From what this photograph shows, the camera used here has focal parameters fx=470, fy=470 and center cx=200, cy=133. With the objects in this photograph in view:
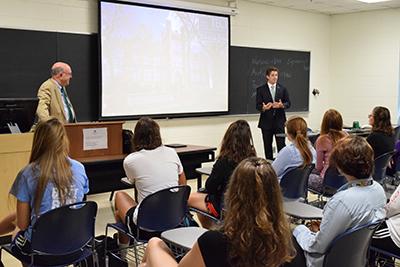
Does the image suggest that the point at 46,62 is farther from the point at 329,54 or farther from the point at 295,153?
the point at 329,54

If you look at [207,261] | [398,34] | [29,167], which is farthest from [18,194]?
[398,34]

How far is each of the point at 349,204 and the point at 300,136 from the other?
4.99 feet

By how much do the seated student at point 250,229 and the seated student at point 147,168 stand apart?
1.40 m

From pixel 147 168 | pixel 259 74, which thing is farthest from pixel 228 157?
pixel 259 74

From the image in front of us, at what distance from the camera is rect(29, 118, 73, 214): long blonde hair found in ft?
7.88

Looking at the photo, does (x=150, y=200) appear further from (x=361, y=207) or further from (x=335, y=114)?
(x=335, y=114)

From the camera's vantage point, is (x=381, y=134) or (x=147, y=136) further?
(x=381, y=134)

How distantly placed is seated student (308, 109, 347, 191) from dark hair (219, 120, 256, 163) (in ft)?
4.05

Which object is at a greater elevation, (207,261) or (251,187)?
(251,187)

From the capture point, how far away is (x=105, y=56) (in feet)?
19.5

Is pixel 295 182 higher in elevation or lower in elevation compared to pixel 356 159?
lower

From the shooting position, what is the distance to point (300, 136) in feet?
11.9

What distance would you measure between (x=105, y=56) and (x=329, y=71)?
5.22m

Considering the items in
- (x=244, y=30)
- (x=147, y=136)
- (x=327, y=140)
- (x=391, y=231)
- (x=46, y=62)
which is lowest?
(x=391, y=231)
